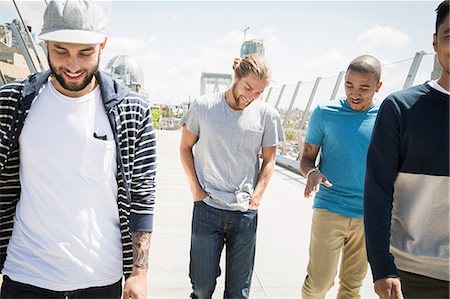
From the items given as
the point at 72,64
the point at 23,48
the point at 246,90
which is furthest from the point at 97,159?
the point at 23,48

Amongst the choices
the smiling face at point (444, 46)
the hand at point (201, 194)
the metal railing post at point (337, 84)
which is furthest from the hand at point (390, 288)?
the metal railing post at point (337, 84)

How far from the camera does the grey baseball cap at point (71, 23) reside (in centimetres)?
159

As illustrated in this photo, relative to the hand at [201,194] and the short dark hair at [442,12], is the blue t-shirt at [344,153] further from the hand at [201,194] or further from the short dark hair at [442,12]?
the short dark hair at [442,12]

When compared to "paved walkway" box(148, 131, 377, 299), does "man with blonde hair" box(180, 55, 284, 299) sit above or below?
above

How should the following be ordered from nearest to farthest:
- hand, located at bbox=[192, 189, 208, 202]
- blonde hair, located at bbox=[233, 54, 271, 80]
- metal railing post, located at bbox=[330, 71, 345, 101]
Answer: blonde hair, located at bbox=[233, 54, 271, 80] → hand, located at bbox=[192, 189, 208, 202] → metal railing post, located at bbox=[330, 71, 345, 101]

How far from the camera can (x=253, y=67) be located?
2477 millimetres

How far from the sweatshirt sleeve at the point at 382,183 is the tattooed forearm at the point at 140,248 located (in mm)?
944

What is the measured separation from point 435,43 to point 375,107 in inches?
46.9

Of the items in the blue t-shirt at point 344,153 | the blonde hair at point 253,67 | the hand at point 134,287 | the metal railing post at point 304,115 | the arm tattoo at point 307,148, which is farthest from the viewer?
the metal railing post at point 304,115

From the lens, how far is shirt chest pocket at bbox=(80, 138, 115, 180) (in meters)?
1.66

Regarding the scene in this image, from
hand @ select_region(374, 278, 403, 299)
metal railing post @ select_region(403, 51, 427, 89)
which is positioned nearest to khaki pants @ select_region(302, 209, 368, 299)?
hand @ select_region(374, 278, 403, 299)

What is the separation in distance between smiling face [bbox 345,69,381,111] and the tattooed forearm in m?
1.64

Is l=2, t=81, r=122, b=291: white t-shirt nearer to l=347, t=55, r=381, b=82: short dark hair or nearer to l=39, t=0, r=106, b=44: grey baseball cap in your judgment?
l=39, t=0, r=106, b=44: grey baseball cap

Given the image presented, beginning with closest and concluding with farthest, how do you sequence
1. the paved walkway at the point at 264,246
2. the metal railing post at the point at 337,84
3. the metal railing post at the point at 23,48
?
the paved walkway at the point at 264,246 < the metal railing post at the point at 23,48 < the metal railing post at the point at 337,84
